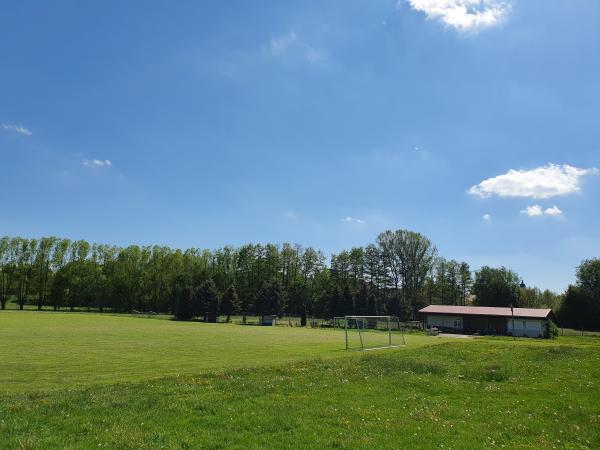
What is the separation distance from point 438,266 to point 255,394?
11977cm

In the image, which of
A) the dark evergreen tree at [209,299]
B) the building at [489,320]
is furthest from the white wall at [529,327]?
the dark evergreen tree at [209,299]

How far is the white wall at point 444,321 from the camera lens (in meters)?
86.8

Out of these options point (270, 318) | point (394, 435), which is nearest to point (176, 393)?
point (394, 435)

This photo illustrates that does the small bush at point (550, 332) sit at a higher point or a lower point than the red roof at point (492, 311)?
lower

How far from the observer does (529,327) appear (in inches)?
3049

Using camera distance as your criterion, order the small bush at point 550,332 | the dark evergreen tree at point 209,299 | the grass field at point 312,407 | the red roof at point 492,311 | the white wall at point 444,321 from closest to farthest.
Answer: the grass field at point 312,407 < the small bush at point 550,332 < the red roof at point 492,311 < the white wall at point 444,321 < the dark evergreen tree at point 209,299

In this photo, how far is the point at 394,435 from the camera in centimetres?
906

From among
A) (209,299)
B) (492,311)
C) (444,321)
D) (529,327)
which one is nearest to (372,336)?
(529,327)

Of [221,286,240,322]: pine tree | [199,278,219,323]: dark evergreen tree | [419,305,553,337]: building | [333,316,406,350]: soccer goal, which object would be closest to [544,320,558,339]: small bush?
[419,305,553,337]: building

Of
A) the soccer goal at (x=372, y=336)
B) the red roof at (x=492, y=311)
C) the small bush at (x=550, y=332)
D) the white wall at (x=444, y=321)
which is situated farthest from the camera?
the white wall at (x=444, y=321)

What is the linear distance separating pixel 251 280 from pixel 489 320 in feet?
218

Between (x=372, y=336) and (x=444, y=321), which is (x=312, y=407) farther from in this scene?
(x=444, y=321)

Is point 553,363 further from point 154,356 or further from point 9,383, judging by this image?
point 9,383

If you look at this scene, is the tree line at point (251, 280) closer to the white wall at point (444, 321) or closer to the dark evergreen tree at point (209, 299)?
A: the dark evergreen tree at point (209, 299)
